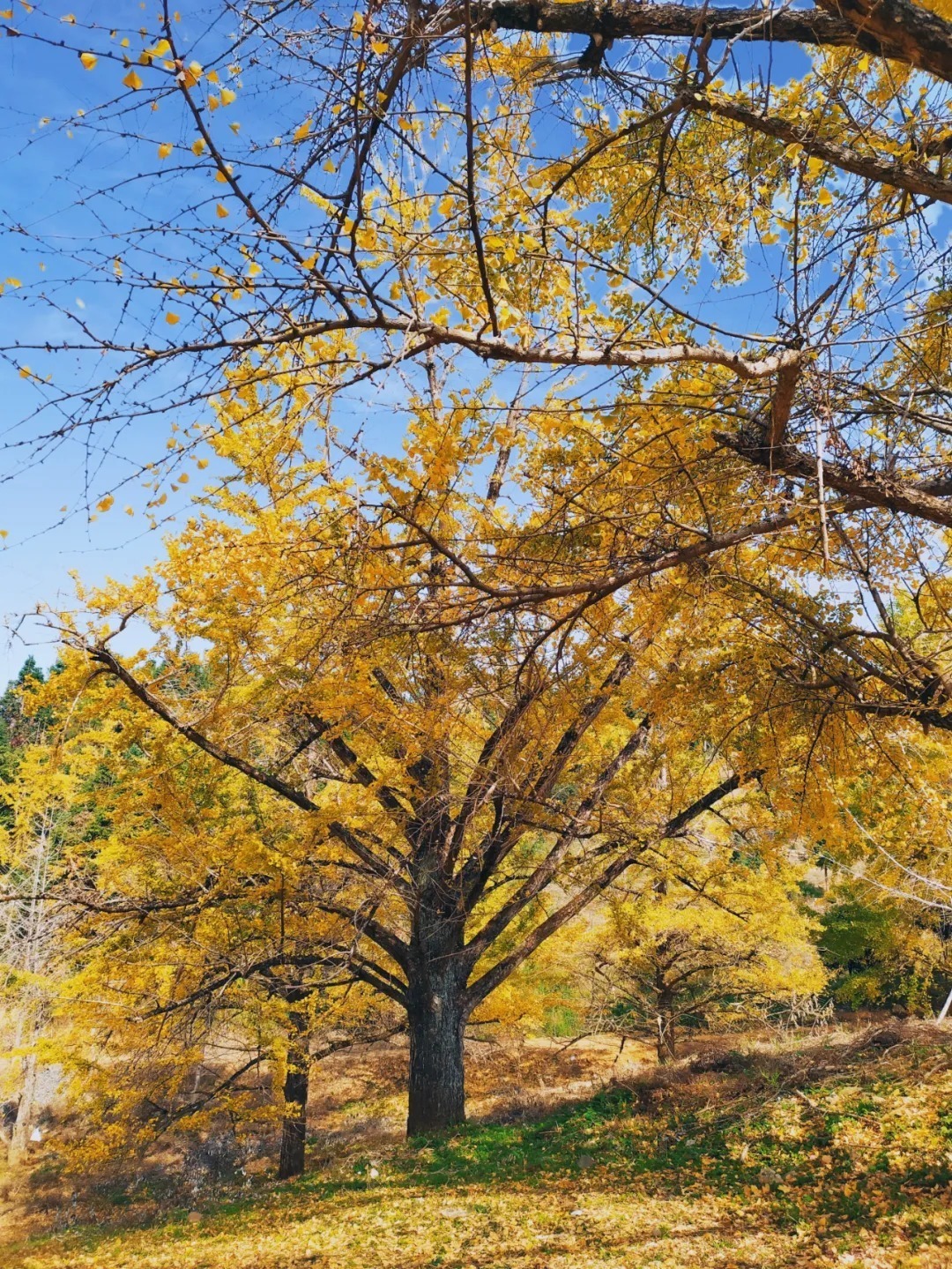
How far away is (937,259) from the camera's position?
287 centimetres

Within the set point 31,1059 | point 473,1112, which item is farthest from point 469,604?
point 31,1059

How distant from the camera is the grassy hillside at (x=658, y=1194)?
4742mm

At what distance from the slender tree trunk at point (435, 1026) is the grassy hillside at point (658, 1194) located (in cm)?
37

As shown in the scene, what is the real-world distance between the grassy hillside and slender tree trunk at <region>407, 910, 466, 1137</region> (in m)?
0.37

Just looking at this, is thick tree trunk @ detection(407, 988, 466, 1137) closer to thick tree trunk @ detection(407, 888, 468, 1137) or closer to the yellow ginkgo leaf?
thick tree trunk @ detection(407, 888, 468, 1137)

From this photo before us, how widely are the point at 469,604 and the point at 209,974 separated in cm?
632

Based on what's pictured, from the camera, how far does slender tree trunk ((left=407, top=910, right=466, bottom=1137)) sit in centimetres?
863

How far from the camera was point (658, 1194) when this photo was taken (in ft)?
20.1

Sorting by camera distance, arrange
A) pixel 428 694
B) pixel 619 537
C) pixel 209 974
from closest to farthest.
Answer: pixel 619 537 < pixel 428 694 < pixel 209 974

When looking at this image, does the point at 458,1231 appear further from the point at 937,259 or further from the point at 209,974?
the point at 937,259

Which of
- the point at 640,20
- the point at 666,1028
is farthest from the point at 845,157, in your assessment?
the point at 666,1028

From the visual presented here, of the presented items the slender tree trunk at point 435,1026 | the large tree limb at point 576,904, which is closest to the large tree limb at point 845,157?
the large tree limb at point 576,904

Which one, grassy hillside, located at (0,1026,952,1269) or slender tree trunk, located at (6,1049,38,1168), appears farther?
slender tree trunk, located at (6,1049,38,1168)

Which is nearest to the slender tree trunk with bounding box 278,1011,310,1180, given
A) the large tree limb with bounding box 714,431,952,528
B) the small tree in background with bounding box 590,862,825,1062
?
the small tree in background with bounding box 590,862,825,1062
